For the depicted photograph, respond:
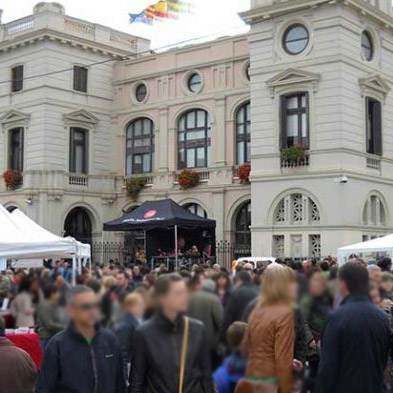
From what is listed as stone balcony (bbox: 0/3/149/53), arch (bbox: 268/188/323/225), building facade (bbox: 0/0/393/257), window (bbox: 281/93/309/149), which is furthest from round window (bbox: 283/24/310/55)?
stone balcony (bbox: 0/3/149/53)

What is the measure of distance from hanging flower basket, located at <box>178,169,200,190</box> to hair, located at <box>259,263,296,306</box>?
2979 cm

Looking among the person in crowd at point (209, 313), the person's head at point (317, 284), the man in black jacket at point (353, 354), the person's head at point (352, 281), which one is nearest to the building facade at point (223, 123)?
the man in black jacket at point (353, 354)

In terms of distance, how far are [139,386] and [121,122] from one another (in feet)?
107

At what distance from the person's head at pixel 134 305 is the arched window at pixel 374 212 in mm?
26107

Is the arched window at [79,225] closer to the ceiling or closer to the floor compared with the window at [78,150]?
closer to the floor

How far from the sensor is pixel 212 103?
106ft

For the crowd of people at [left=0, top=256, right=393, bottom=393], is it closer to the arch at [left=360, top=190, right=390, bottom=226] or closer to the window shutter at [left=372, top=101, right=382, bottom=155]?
the arch at [left=360, top=190, right=390, bottom=226]

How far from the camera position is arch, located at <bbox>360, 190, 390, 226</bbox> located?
27.8m

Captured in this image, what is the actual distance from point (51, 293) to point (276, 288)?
Answer: 2.30 ft

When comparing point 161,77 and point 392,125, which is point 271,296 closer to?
point 392,125

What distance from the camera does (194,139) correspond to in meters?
33.3

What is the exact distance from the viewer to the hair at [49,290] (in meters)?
2.32

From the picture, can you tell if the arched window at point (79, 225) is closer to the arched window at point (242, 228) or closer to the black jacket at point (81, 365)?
the arched window at point (242, 228)

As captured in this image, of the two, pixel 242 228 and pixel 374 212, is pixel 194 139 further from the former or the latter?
pixel 374 212
